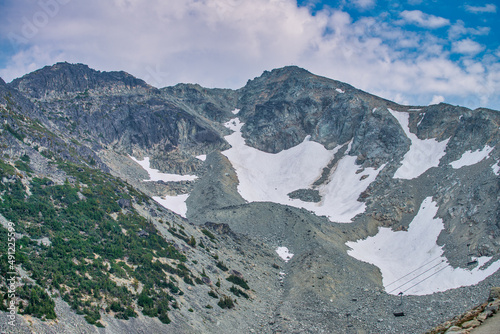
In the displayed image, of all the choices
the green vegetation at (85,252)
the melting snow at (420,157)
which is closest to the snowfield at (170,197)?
the green vegetation at (85,252)

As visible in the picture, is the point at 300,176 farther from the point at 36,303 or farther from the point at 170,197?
the point at 36,303

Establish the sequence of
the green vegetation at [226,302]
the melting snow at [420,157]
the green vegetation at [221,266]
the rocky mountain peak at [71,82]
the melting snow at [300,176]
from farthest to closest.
A: the rocky mountain peak at [71,82], the melting snow at [300,176], the melting snow at [420,157], the green vegetation at [221,266], the green vegetation at [226,302]

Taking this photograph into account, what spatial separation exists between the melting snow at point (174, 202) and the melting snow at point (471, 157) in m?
58.1

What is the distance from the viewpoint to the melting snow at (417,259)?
41.6 metres

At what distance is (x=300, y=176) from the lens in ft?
325

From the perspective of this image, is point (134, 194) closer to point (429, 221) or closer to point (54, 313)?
point (54, 313)

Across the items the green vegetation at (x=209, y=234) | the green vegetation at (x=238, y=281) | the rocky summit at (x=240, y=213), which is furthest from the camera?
the green vegetation at (x=209, y=234)

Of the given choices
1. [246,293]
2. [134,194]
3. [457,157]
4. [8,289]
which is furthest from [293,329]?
[457,157]

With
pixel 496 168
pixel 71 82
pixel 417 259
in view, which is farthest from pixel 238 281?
pixel 71 82

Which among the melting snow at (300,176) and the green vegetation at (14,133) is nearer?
the green vegetation at (14,133)

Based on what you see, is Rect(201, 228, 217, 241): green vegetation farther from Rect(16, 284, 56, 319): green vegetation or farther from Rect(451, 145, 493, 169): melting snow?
Rect(451, 145, 493, 169): melting snow

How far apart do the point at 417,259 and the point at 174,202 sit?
51537mm

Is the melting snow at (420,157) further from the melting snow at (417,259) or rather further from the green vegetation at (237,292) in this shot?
the green vegetation at (237,292)

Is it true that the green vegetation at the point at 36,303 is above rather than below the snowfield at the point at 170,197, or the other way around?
below
